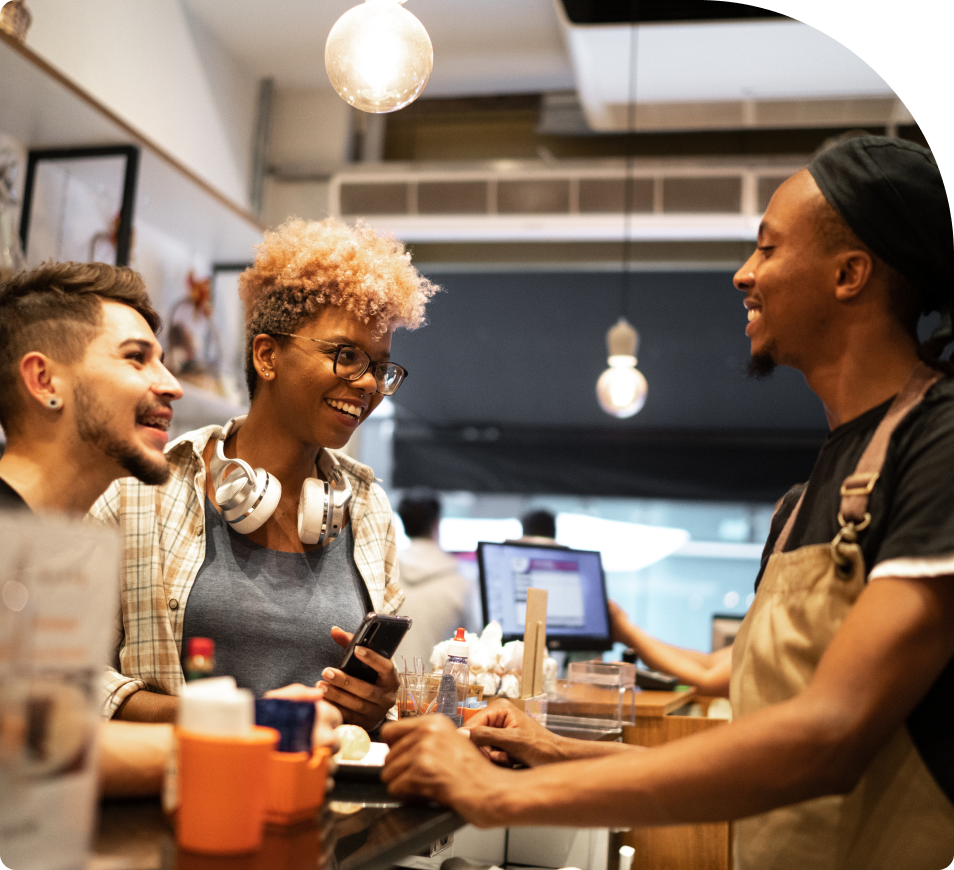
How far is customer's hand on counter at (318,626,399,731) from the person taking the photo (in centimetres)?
157

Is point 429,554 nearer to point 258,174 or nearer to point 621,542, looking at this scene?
point 258,174

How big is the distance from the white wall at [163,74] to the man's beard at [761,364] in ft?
11.0

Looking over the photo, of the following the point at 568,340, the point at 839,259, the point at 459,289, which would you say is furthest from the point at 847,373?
the point at 568,340

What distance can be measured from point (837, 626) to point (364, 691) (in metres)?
0.81

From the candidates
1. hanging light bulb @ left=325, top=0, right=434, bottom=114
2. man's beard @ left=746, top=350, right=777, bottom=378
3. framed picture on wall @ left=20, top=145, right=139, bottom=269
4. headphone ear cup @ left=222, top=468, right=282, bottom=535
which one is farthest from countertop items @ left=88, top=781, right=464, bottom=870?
framed picture on wall @ left=20, top=145, right=139, bottom=269

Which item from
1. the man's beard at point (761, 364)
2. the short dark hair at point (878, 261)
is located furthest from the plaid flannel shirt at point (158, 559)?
the short dark hair at point (878, 261)

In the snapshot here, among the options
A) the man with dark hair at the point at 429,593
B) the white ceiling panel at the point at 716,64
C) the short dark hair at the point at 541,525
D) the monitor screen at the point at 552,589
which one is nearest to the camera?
the monitor screen at the point at 552,589

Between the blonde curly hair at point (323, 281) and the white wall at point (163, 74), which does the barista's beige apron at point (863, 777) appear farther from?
the white wall at point (163, 74)

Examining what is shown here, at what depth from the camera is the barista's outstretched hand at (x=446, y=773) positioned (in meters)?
1.09

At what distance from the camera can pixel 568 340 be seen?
8.59m

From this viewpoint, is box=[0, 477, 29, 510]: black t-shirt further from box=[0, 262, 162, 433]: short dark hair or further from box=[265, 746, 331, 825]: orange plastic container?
box=[265, 746, 331, 825]: orange plastic container

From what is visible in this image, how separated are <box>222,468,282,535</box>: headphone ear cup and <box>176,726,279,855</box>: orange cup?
893 millimetres

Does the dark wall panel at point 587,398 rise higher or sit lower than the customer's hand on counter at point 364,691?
higher

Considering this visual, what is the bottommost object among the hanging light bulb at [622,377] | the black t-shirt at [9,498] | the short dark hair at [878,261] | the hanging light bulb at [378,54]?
the black t-shirt at [9,498]
